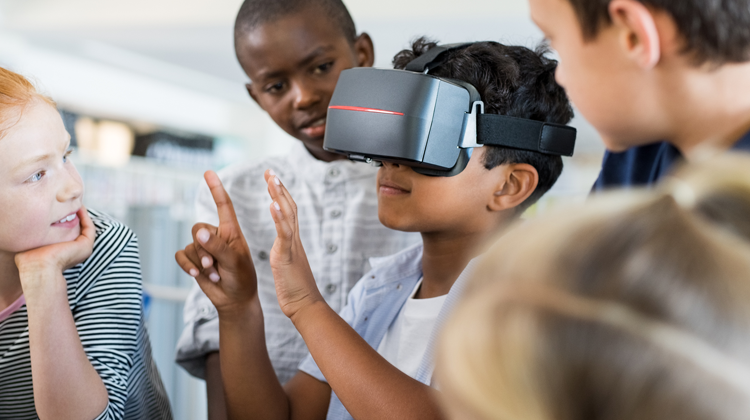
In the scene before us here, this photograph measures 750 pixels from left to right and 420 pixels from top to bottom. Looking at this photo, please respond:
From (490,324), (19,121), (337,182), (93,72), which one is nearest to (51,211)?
(19,121)

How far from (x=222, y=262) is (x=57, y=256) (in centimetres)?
26

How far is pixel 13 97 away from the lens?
3.14 ft

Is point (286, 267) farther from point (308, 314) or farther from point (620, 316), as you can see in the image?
point (620, 316)

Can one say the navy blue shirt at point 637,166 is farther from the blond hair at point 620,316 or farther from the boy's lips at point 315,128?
the boy's lips at point 315,128

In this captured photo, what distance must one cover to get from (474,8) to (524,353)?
383 cm

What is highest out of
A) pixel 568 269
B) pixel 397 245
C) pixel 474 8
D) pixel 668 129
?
pixel 474 8

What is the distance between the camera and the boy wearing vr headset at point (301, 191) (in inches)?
51.4

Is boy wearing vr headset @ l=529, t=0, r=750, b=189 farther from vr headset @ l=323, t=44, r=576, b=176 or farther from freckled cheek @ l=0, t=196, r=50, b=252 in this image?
freckled cheek @ l=0, t=196, r=50, b=252

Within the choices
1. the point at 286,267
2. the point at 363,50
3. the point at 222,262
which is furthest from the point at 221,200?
the point at 363,50

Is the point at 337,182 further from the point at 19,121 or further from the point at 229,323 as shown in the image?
the point at 19,121

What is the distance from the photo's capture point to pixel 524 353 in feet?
1.32

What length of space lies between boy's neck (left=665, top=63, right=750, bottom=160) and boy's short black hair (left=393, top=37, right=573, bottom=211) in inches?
14.7

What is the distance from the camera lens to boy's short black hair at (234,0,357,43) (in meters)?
1.31

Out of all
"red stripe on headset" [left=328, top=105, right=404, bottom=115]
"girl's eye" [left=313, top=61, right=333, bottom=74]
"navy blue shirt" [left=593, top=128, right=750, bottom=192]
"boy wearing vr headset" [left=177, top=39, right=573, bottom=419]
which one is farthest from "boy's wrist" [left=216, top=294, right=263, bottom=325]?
"navy blue shirt" [left=593, top=128, right=750, bottom=192]
